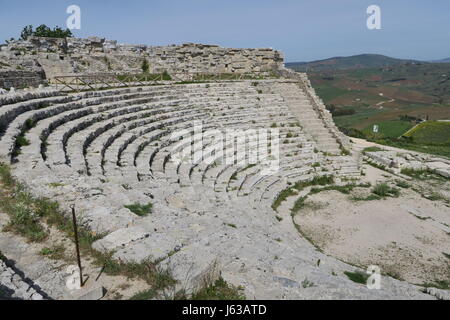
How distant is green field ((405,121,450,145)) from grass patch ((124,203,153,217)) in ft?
90.8

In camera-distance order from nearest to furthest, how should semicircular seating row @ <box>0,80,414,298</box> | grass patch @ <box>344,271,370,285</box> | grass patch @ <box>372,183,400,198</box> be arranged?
semicircular seating row @ <box>0,80,414,298</box>
grass patch @ <box>344,271,370,285</box>
grass patch @ <box>372,183,400,198</box>

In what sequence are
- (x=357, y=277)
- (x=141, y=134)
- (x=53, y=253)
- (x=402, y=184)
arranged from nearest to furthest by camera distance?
(x=53, y=253) → (x=357, y=277) → (x=141, y=134) → (x=402, y=184)

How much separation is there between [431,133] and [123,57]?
27.5 meters

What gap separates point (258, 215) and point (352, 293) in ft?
15.9

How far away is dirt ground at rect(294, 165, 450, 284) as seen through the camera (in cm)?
738

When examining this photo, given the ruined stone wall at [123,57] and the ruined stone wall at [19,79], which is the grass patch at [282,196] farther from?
the ruined stone wall at [123,57]

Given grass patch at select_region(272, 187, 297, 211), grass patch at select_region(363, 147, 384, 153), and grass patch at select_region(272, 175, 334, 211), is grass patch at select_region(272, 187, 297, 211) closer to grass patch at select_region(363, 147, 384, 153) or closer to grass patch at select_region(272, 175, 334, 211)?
grass patch at select_region(272, 175, 334, 211)

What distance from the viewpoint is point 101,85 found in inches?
581

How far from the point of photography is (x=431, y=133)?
28.4m

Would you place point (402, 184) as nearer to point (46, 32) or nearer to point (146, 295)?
point (146, 295)

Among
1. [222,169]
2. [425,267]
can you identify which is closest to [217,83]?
[222,169]

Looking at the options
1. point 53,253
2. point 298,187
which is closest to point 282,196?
point 298,187

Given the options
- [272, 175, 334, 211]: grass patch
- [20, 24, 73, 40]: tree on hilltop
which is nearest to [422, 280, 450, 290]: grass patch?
[272, 175, 334, 211]: grass patch

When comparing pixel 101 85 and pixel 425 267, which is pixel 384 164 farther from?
pixel 101 85
